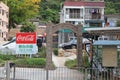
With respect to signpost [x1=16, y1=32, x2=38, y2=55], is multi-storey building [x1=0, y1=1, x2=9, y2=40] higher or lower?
lower

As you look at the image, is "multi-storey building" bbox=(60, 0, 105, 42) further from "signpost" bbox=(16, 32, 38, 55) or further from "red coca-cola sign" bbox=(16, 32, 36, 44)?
"signpost" bbox=(16, 32, 38, 55)

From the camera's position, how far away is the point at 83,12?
234 feet

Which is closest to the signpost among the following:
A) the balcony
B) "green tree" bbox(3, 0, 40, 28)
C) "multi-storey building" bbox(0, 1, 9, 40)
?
"multi-storey building" bbox(0, 1, 9, 40)

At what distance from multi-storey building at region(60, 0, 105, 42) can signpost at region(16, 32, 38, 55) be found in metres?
46.1

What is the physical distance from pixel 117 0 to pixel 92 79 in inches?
3375

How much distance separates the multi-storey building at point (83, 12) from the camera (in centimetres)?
7044

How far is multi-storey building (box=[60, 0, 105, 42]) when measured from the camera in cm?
7044

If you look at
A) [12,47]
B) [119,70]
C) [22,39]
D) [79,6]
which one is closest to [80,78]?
[119,70]

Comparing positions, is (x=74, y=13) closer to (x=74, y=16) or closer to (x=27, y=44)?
(x=74, y=16)

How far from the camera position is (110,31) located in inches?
877

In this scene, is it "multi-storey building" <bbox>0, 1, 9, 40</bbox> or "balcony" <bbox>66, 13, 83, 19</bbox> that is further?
"balcony" <bbox>66, 13, 83, 19</bbox>

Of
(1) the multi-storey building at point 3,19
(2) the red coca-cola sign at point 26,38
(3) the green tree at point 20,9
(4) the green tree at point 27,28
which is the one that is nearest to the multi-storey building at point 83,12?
(1) the multi-storey building at point 3,19

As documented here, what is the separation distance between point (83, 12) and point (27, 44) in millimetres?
48163

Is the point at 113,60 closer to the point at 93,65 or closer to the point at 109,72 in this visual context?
the point at 109,72
